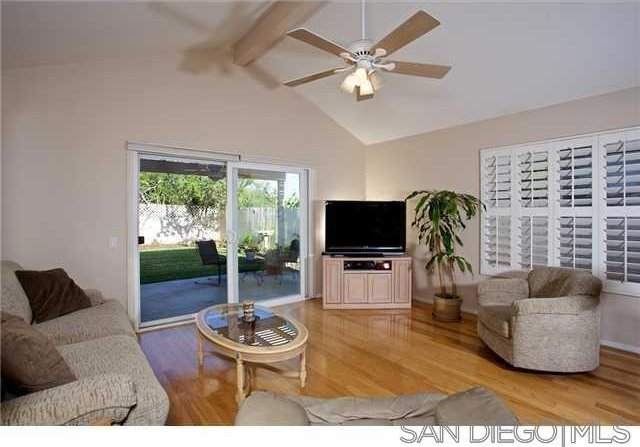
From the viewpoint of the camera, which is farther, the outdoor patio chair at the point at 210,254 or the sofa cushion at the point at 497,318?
the outdoor patio chair at the point at 210,254

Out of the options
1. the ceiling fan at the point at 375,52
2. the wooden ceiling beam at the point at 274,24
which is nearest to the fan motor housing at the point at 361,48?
the ceiling fan at the point at 375,52

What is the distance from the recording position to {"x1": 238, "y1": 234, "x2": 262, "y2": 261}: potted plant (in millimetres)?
4461

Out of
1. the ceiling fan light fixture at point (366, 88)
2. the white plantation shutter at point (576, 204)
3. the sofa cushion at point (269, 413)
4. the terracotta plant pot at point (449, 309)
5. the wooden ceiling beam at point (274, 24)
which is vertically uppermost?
the wooden ceiling beam at point (274, 24)

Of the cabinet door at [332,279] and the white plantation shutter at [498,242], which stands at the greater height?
the white plantation shutter at [498,242]

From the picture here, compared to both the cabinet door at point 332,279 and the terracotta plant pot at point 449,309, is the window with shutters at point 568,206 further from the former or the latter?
the cabinet door at point 332,279

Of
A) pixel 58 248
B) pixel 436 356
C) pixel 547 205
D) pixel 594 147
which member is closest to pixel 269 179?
pixel 58 248

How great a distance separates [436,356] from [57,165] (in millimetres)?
3997

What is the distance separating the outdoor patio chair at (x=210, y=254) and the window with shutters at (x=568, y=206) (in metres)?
3.40

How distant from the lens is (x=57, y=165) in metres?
3.17

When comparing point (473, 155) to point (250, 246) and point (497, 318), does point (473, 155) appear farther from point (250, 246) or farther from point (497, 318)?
point (250, 246)

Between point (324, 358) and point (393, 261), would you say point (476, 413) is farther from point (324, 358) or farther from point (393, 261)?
point (393, 261)

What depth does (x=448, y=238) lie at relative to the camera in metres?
4.07

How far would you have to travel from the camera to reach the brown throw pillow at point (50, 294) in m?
2.58

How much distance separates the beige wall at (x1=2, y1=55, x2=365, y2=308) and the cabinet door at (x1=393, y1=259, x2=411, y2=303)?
253 cm
